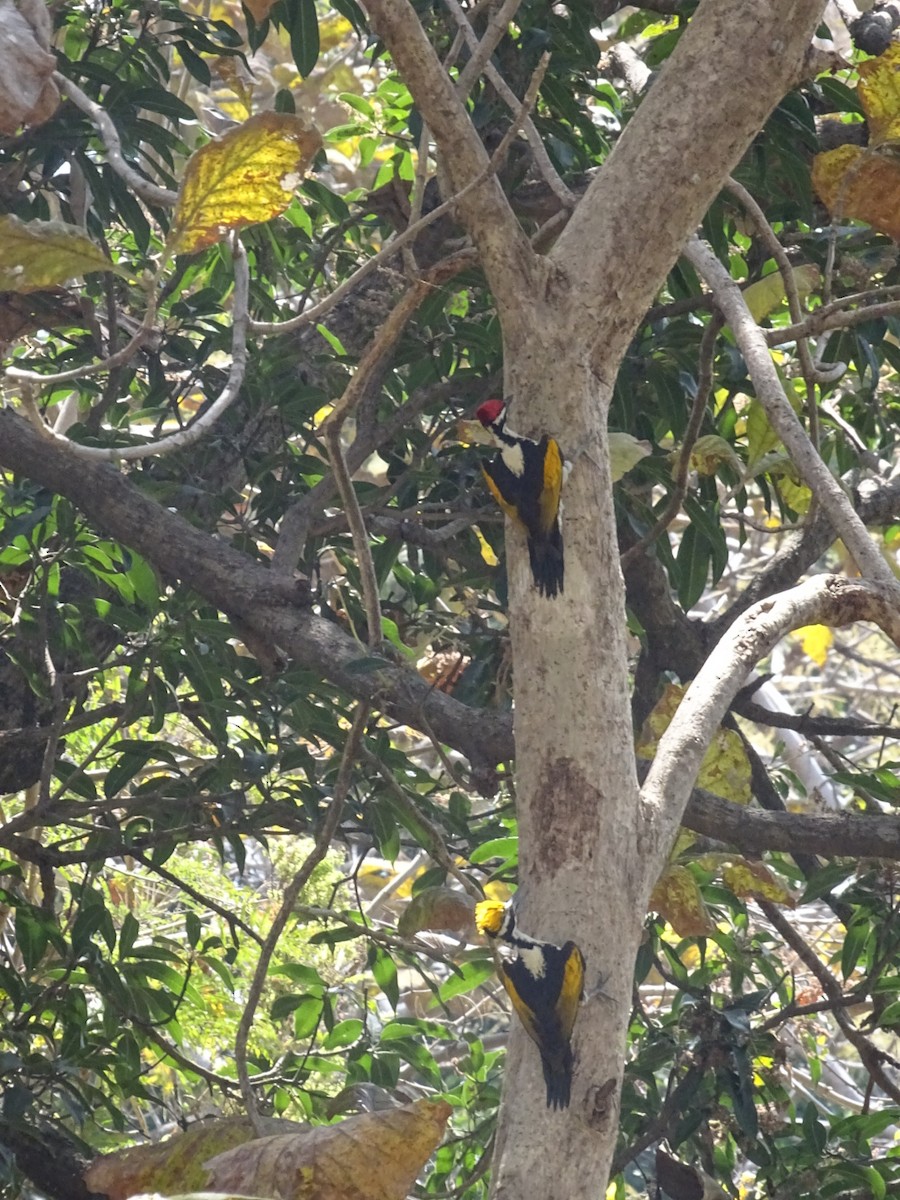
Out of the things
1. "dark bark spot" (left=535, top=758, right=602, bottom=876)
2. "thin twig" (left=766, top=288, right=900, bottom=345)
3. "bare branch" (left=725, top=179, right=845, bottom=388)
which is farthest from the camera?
"bare branch" (left=725, top=179, right=845, bottom=388)

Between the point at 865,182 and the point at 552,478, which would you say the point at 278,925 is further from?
the point at 865,182

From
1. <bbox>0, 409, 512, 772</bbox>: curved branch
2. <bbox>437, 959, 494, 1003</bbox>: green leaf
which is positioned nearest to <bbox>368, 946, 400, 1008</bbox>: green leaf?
<bbox>437, 959, 494, 1003</bbox>: green leaf

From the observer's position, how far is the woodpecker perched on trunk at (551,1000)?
1471mm

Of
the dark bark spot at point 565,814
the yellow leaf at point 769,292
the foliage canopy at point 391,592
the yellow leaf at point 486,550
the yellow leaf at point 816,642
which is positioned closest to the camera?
the dark bark spot at point 565,814

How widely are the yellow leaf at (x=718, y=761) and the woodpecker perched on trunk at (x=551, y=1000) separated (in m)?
1.18

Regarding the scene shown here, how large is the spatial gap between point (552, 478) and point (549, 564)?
0.11 m

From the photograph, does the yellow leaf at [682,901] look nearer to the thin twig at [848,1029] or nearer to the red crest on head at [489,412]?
the thin twig at [848,1029]

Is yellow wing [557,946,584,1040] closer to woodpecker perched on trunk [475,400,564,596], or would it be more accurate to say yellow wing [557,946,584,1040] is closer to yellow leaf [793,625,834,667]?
woodpecker perched on trunk [475,400,564,596]

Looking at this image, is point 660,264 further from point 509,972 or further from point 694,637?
point 694,637

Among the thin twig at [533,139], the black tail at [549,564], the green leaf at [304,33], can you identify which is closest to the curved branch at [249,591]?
the black tail at [549,564]

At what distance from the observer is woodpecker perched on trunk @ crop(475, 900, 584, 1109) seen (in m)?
1.47

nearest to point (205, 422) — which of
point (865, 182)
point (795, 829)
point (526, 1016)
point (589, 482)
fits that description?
point (589, 482)

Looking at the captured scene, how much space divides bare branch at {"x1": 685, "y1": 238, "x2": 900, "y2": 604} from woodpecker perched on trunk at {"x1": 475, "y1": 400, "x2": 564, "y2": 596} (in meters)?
0.41

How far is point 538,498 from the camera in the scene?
1761 mm
